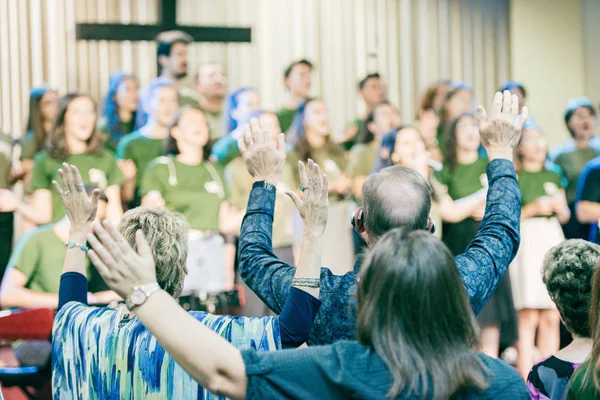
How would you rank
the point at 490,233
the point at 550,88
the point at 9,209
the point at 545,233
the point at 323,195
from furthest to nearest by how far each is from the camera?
1. the point at 550,88
2. the point at 545,233
3. the point at 9,209
4. the point at 490,233
5. the point at 323,195

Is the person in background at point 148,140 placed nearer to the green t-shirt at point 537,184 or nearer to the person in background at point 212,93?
the person in background at point 212,93

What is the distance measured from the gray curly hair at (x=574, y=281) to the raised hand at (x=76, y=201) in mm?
1092

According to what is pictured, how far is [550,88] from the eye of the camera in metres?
7.87

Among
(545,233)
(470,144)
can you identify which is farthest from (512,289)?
(470,144)


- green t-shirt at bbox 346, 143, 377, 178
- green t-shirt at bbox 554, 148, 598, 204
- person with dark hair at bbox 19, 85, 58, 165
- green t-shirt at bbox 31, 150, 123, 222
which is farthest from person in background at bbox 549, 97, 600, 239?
person with dark hair at bbox 19, 85, 58, 165

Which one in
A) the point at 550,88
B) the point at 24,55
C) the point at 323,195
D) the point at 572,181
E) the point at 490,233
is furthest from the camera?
the point at 550,88

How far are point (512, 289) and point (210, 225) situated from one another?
1810 millimetres

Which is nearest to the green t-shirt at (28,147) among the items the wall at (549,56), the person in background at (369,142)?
the person in background at (369,142)

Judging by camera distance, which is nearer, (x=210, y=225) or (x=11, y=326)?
(x=11, y=326)

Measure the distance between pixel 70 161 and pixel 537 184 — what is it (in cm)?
278

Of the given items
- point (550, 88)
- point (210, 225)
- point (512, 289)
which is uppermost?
point (550, 88)

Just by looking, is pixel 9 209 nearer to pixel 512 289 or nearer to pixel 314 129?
pixel 314 129

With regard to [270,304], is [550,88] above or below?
above

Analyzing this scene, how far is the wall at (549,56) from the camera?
7.84 m
